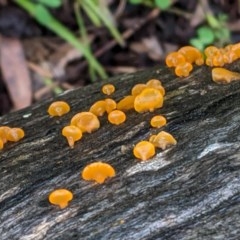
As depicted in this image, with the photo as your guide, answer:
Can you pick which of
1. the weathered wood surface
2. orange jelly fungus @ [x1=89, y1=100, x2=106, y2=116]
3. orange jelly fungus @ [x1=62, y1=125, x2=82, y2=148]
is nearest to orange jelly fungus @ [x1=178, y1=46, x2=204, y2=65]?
the weathered wood surface

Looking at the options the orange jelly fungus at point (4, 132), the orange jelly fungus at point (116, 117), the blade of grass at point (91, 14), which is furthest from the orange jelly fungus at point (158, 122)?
the blade of grass at point (91, 14)

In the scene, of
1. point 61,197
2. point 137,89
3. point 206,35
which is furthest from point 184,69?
point 206,35

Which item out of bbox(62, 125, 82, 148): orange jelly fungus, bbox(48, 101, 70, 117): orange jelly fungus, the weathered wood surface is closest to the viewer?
the weathered wood surface

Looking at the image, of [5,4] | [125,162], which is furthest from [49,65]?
[125,162]

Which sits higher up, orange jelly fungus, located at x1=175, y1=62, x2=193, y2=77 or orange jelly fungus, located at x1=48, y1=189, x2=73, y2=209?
orange jelly fungus, located at x1=175, y1=62, x2=193, y2=77

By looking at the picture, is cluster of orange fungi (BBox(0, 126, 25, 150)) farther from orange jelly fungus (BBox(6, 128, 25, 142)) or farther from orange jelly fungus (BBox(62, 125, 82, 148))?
Result: orange jelly fungus (BBox(62, 125, 82, 148))

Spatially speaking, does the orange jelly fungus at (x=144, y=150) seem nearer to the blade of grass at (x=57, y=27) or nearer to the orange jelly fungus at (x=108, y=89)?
the orange jelly fungus at (x=108, y=89)
